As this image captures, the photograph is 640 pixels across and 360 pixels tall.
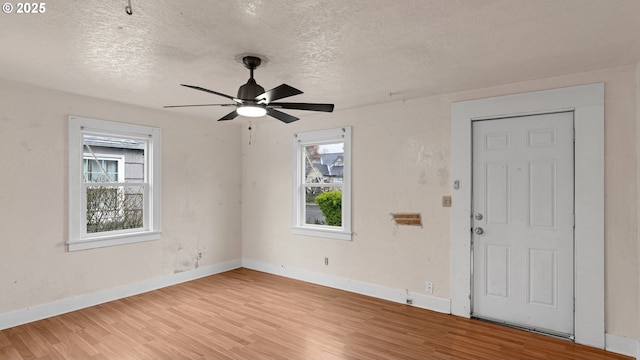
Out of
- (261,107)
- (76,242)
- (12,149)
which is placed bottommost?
(76,242)

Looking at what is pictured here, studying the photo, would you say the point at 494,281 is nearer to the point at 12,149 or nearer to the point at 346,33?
the point at 346,33

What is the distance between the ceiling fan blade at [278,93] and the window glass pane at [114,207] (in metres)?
2.84

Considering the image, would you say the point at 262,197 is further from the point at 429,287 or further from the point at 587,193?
the point at 587,193

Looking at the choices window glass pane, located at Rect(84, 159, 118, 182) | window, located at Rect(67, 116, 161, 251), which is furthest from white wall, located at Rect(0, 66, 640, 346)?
window glass pane, located at Rect(84, 159, 118, 182)

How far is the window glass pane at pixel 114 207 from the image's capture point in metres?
4.08

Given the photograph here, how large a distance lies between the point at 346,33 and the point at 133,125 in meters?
3.36

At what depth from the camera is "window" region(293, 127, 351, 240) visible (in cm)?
456

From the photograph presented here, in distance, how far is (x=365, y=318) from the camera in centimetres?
357

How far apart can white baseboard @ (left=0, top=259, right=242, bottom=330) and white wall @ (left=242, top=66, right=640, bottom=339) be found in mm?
1008

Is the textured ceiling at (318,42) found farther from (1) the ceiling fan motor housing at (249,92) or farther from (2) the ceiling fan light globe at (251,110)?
(2) the ceiling fan light globe at (251,110)

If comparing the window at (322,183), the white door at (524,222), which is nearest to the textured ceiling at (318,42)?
the white door at (524,222)

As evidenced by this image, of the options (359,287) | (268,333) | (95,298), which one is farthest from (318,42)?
(95,298)

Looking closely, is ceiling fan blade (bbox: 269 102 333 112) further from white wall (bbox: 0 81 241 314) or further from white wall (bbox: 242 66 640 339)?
white wall (bbox: 0 81 241 314)

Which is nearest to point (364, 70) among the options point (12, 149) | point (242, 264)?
point (12, 149)
